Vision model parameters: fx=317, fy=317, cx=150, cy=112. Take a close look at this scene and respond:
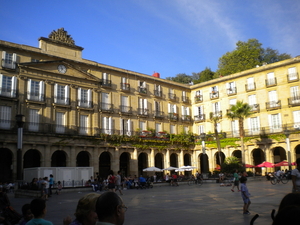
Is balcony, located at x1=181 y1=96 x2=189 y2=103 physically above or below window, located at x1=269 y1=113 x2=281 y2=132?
above

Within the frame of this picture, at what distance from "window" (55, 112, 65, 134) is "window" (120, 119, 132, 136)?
8.53 meters

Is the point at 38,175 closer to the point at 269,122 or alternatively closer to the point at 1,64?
the point at 1,64

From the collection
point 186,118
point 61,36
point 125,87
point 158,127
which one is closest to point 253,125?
point 186,118

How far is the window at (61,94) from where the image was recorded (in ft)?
123

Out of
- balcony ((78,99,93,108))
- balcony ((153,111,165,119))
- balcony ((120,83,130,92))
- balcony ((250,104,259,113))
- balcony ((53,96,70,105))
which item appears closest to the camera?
balcony ((53,96,70,105))

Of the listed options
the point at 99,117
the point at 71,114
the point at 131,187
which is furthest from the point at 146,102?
the point at 131,187

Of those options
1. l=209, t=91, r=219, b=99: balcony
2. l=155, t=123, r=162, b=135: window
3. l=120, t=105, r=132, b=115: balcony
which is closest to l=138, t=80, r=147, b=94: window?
l=120, t=105, r=132, b=115: balcony

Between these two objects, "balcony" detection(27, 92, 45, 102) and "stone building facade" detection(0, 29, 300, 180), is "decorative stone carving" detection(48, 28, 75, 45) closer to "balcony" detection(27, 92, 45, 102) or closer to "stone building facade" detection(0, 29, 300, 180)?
"stone building facade" detection(0, 29, 300, 180)

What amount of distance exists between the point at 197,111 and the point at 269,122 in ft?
39.7

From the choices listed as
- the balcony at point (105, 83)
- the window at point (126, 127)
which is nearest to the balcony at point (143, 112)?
the window at point (126, 127)

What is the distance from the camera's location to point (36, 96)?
35906 mm

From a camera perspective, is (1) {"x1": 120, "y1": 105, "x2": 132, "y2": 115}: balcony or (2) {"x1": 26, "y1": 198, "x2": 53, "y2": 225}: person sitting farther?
(1) {"x1": 120, "y1": 105, "x2": 132, "y2": 115}: balcony

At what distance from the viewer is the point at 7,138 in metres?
32.3

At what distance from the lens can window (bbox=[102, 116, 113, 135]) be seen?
41.3 metres
